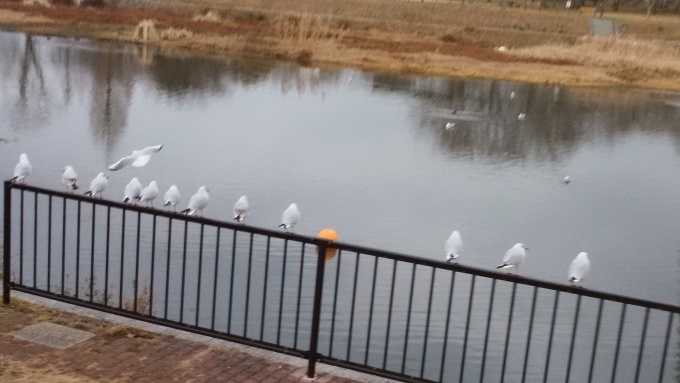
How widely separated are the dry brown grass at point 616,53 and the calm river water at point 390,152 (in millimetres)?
10086

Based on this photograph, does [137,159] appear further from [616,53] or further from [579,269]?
[616,53]

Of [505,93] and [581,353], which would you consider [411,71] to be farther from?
[581,353]

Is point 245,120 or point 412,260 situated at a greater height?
point 412,260

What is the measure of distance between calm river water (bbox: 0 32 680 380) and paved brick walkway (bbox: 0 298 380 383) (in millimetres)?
7774

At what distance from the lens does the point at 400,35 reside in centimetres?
5828

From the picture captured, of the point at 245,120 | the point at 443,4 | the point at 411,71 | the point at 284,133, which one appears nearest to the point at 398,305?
the point at 284,133

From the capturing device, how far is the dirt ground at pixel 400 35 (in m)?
45.9

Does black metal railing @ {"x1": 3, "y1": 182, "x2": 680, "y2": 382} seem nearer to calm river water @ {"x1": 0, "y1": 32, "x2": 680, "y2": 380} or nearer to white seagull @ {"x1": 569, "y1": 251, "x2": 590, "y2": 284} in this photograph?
white seagull @ {"x1": 569, "y1": 251, "x2": 590, "y2": 284}

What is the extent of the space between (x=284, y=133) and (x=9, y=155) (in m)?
8.38

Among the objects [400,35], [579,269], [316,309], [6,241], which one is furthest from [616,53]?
[6,241]

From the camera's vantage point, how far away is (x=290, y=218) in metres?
11.4

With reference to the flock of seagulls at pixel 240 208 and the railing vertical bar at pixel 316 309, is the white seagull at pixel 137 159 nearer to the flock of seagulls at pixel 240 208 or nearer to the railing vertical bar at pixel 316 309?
the flock of seagulls at pixel 240 208

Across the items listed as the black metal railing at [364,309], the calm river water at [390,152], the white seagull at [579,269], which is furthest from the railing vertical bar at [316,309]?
the calm river water at [390,152]

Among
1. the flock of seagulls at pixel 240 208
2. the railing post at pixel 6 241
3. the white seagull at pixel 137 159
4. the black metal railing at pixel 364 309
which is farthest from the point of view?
the white seagull at pixel 137 159
